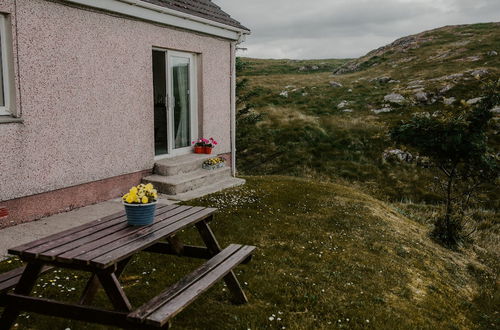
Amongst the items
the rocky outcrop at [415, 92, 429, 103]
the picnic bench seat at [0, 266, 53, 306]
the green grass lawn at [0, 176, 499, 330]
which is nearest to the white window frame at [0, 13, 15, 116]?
the green grass lawn at [0, 176, 499, 330]

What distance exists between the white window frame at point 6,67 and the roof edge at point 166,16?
1.30 meters

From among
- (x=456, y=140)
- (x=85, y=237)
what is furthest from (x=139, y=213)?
(x=456, y=140)

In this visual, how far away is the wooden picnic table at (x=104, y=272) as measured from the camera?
328 cm

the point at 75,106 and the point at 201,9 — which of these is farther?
the point at 201,9

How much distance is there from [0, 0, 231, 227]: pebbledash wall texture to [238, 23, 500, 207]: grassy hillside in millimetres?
7503

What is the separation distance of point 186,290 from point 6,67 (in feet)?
17.2

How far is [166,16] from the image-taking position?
9680 mm

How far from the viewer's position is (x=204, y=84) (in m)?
11.4

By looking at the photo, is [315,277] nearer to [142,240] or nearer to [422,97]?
Answer: [142,240]

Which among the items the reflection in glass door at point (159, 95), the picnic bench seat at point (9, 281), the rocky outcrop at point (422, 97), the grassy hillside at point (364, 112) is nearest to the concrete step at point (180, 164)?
the reflection in glass door at point (159, 95)

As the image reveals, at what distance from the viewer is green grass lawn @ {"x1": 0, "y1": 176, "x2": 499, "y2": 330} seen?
4.70 m

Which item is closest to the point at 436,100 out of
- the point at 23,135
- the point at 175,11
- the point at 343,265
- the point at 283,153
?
the point at 283,153

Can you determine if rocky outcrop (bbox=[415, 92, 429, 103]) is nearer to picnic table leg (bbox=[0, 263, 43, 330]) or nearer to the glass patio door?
the glass patio door

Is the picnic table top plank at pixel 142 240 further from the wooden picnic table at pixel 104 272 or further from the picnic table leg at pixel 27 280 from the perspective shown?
the picnic table leg at pixel 27 280
